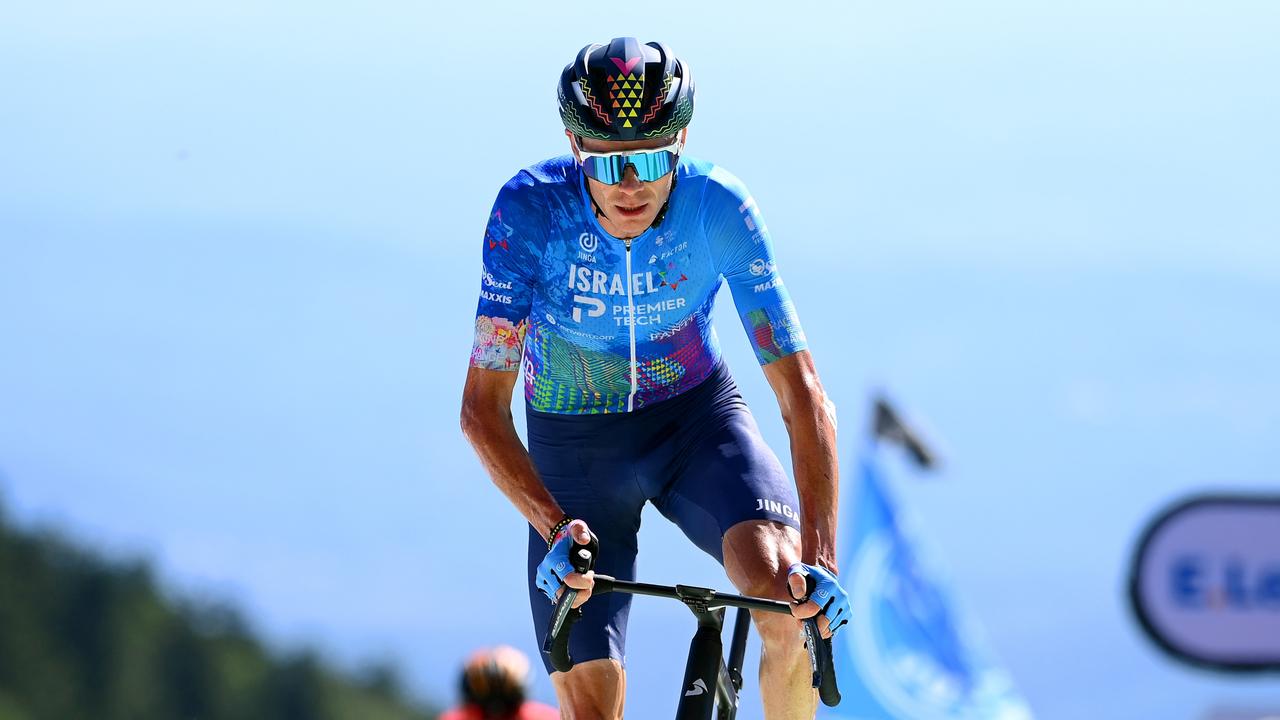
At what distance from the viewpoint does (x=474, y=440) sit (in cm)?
541

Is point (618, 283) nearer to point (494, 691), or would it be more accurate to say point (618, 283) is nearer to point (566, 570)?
point (566, 570)

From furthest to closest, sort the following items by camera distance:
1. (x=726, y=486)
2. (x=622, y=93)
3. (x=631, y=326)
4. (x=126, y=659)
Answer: (x=126, y=659)
(x=631, y=326)
(x=726, y=486)
(x=622, y=93)

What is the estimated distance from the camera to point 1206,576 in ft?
22.6

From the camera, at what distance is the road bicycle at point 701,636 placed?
5.00 metres

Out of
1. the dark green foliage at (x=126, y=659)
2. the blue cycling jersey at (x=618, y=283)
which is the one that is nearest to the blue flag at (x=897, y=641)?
the blue cycling jersey at (x=618, y=283)

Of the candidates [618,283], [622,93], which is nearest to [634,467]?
[618,283]

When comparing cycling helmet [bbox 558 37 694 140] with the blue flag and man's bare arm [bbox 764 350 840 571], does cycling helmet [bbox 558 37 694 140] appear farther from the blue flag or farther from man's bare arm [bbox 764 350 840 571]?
the blue flag

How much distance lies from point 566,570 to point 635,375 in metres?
0.99

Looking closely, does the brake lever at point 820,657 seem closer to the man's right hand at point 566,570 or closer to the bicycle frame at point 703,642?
the bicycle frame at point 703,642

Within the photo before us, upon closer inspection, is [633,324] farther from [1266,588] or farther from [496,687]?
[1266,588]

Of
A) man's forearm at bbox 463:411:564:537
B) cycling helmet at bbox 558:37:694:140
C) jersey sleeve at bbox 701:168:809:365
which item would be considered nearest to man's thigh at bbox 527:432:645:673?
man's forearm at bbox 463:411:564:537

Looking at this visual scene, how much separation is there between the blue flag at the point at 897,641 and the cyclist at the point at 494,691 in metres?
5.05

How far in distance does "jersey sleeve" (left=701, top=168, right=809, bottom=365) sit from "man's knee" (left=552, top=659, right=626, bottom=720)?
3.40ft

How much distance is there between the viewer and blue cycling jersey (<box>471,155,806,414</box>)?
5504 mm
